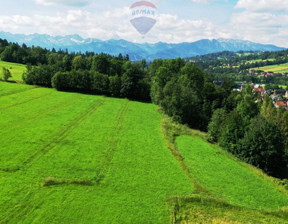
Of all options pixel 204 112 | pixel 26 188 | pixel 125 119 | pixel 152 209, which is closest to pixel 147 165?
pixel 152 209

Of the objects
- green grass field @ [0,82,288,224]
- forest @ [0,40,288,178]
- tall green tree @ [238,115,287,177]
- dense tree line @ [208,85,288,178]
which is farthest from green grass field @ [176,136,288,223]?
forest @ [0,40,288,178]

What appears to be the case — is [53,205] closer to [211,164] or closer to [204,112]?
[211,164]

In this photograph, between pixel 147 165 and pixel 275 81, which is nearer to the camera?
pixel 147 165

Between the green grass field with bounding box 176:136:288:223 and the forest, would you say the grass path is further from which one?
the forest

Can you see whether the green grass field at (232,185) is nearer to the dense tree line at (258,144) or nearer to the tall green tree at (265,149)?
the dense tree line at (258,144)

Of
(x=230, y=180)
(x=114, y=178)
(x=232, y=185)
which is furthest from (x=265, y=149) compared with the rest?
(x=114, y=178)

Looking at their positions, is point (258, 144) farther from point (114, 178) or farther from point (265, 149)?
point (114, 178)

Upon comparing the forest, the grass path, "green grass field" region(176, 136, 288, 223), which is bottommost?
"green grass field" region(176, 136, 288, 223)
